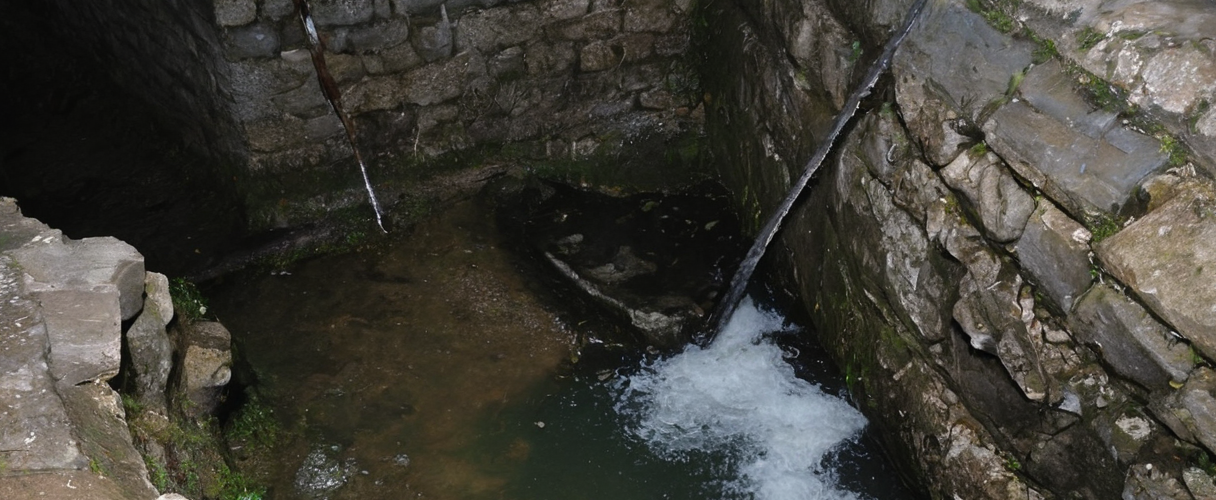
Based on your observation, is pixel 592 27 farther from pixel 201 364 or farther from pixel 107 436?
pixel 107 436

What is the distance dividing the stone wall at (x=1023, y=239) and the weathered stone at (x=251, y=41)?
2.31 m

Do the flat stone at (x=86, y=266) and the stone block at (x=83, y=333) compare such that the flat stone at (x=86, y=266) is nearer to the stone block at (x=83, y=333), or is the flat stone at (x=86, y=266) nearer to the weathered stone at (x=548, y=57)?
the stone block at (x=83, y=333)

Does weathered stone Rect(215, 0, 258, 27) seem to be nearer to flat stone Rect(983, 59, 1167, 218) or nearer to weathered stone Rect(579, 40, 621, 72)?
weathered stone Rect(579, 40, 621, 72)

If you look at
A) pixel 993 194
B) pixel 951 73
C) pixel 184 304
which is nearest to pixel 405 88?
pixel 184 304

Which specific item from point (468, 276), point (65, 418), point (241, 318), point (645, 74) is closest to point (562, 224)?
point (468, 276)

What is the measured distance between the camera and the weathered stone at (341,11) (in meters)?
4.22

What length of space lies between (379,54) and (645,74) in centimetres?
142

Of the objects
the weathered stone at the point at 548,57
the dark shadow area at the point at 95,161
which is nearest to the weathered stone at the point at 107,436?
the dark shadow area at the point at 95,161

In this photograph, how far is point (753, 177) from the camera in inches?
182

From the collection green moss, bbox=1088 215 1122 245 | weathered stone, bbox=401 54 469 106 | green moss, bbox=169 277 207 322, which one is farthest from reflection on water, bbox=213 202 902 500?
green moss, bbox=1088 215 1122 245

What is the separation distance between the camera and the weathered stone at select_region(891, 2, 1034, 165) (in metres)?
2.84

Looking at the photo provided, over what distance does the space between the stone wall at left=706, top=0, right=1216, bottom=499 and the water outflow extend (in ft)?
0.77

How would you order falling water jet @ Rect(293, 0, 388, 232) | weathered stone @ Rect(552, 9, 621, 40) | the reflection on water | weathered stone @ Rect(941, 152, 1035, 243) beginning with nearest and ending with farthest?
1. weathered stone @ Rect(941, 152, 1035, 243)
2. the reflection on water
3. falling water jet @ Rect(293, 0, 388, 232)
4. weathered stone @ Rect(552, 9, 621, 40)

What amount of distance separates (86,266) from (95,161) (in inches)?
119
